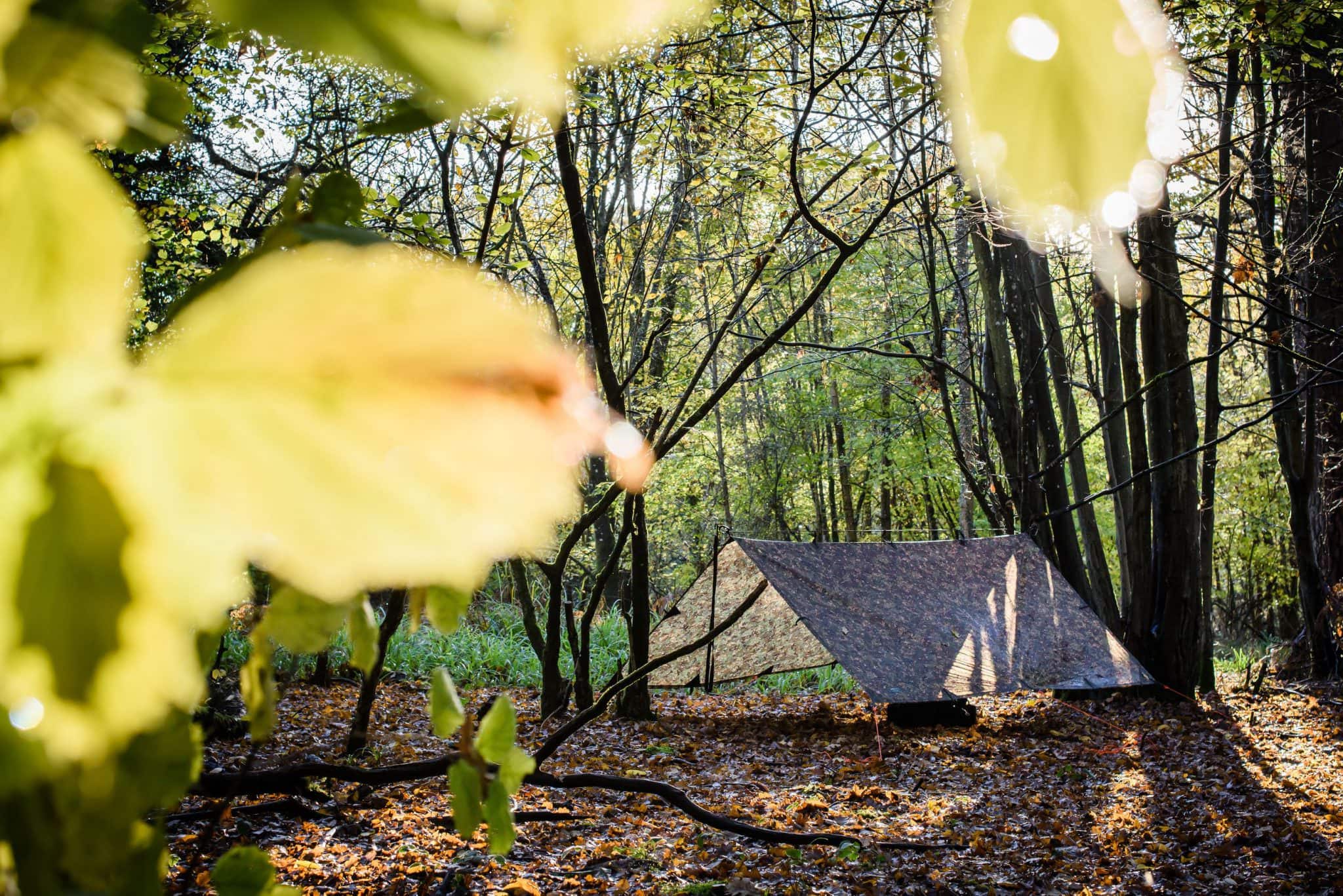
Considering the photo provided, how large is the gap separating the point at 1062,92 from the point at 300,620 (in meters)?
0.33

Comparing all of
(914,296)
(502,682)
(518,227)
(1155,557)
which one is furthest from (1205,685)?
(914,296)

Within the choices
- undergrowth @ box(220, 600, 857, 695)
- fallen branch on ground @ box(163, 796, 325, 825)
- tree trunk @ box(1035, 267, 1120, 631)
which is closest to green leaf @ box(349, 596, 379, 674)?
fallen branch on ground @ box(163, 796, 325, 825)

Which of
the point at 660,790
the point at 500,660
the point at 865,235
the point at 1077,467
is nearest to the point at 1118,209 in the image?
the point at 660,790

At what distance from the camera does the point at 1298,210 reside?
270 inches

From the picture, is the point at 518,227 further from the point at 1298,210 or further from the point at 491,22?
the point at 491,22

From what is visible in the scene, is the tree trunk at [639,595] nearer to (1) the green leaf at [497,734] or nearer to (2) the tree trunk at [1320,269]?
(2) the tree trunk at [1320,269]

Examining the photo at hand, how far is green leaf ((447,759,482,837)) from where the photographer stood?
16.1 inches

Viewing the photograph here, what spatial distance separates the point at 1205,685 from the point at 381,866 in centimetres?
688

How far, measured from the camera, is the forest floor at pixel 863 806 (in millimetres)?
2896

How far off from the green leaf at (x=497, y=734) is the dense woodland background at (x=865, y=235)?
6.90ft

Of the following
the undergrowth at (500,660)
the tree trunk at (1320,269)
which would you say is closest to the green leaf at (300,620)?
the undergrowth at (500,660)

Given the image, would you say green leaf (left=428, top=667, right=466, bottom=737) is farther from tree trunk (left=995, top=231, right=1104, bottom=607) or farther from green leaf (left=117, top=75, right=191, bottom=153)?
tree trunk (left=995, top=231, right=1104, bottom=607)

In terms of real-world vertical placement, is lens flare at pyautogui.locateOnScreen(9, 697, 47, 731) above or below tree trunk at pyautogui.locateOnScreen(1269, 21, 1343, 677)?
below

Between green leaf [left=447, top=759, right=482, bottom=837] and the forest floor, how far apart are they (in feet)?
3.33
